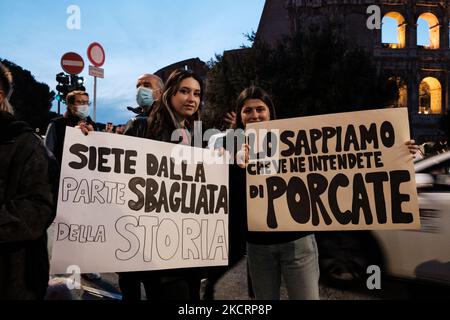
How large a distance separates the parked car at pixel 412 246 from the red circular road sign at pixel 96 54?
5.04 m

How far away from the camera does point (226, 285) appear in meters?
5.42

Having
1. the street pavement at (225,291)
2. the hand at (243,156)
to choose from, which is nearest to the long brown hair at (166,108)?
the hand at (243,156)

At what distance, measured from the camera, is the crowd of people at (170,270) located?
6.78 feet

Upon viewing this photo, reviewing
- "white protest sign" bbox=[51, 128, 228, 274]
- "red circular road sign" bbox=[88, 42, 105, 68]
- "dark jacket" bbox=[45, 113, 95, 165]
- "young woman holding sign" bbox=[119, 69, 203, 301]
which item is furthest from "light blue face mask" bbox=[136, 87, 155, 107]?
"red circular road sign" bbox=[88, 42, 105, 68]

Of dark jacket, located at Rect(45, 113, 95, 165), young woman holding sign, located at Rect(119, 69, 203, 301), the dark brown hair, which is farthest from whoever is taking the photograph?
dark jacket, located at Rect(45, 113, 95, 165)

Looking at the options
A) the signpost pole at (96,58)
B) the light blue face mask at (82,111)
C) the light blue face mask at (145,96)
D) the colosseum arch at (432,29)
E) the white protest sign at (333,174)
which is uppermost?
the colosseum arch at (432,29)

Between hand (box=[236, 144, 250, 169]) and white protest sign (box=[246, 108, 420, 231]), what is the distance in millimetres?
40

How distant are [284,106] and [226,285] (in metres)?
20.0

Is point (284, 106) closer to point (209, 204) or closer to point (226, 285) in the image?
point (226, 285)

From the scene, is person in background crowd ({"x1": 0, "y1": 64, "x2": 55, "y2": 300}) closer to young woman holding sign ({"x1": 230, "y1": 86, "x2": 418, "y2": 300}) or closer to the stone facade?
young woman holding sign ({"x1": 230, "y1": 86, "x2": 418, "y2": 300})

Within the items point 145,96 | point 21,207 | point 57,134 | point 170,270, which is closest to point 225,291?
point 145,96

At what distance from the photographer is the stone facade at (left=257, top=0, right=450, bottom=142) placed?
39.6 m

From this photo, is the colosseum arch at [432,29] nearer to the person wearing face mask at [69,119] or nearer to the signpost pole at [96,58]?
the signpost pole at [96,58]
